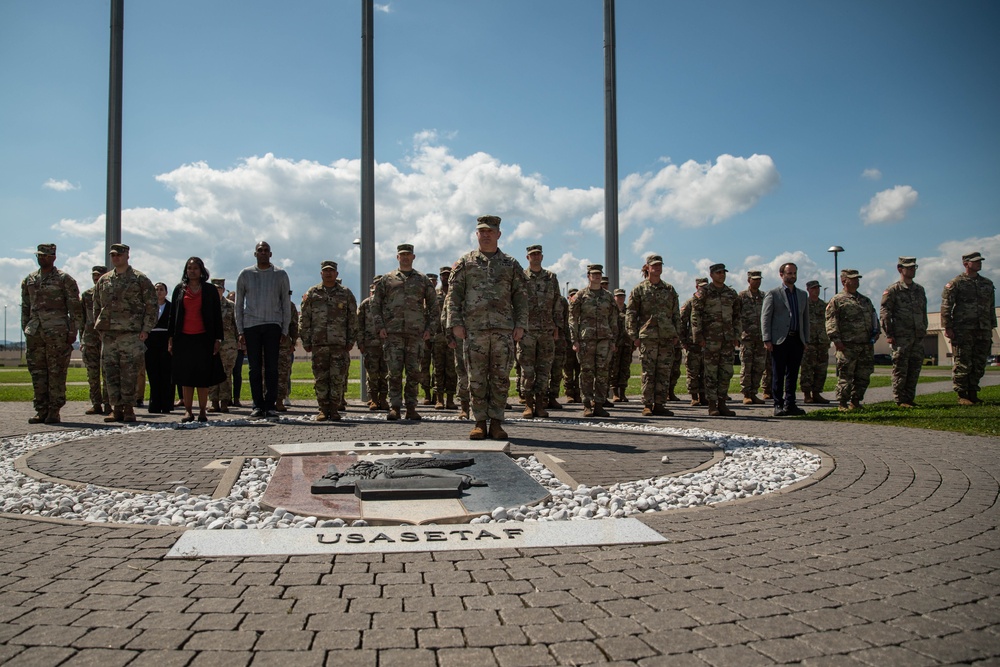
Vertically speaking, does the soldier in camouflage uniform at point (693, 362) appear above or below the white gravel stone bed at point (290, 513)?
above

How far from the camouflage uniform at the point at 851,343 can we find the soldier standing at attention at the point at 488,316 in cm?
645

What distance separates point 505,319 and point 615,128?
315 inches

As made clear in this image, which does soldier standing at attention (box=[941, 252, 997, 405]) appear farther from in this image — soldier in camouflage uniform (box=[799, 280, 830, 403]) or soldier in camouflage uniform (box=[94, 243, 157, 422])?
soldier in camouflage uniform (box=[94, 243, 157, 422])

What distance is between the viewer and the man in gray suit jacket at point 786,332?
10648 mm

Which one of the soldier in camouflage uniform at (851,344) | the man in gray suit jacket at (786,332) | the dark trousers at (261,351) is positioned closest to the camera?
the dark trousers at (261,351)

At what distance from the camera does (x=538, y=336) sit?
36.7 ft

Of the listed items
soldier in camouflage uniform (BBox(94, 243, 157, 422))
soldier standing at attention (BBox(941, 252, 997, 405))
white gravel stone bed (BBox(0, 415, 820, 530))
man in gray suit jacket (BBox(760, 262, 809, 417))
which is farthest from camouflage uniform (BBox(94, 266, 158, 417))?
soldier standing at attention (BBox(941, 252, 997, 405))

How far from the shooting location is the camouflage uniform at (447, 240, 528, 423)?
8.10m

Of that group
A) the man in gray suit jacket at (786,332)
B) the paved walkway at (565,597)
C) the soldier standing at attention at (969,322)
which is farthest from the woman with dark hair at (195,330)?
the soldier standing at attention at (969,322)

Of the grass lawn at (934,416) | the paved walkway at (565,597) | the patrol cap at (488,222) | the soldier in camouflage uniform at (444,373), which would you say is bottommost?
the paved walkway at (565,597)

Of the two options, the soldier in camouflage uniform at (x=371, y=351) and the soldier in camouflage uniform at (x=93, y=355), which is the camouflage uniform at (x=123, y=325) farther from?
the soldier in camouflage uniform at (x=371, y=351)

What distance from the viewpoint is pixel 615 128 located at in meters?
14.8

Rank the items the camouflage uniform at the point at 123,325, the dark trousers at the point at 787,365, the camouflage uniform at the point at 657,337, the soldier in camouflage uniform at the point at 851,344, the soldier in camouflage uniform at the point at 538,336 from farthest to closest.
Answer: the soldier in camouflage uniform at the point at 851,344 < the camouflage uniform at the point at 657,337 < the soldier in camouflage uniform at the point at 538,336 < the dark trousers at the point at 787,365 < the camouflage uniform at the point at 123,325

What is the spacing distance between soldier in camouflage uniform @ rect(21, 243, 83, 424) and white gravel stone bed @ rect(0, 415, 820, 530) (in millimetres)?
3978
